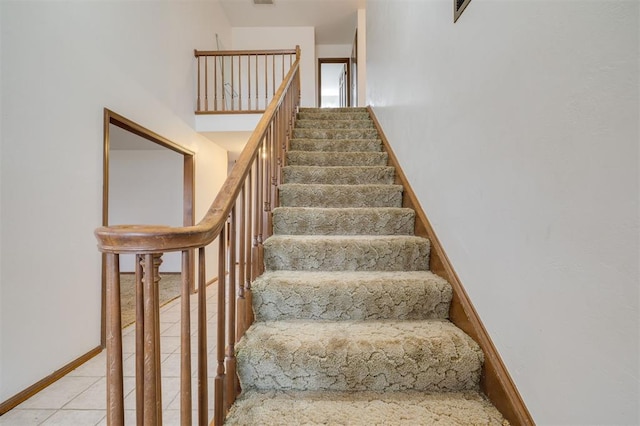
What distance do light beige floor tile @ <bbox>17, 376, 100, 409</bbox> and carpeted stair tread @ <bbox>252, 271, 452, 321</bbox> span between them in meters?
1.35

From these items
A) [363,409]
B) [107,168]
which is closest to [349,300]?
[363,409]

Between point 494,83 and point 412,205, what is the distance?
36.3 inches

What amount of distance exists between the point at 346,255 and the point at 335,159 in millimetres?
1176

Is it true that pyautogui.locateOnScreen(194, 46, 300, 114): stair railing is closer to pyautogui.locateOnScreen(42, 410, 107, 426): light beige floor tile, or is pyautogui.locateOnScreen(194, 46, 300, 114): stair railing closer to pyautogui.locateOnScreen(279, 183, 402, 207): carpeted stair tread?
pyautogui.locateOnScreen(279, 183, 402, 207): carpeted stair tread

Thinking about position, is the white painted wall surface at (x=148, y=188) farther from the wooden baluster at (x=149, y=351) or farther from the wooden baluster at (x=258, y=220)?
the wooden baluster at (x=149, y=351)

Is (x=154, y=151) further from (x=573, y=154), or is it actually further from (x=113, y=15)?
(x=573, y=154)

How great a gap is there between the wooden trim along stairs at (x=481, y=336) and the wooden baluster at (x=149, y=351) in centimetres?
100

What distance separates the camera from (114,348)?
62cm

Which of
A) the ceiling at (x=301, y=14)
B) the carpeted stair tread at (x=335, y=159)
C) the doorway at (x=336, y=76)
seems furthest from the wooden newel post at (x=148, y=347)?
the doorway at (x=336, y=76)

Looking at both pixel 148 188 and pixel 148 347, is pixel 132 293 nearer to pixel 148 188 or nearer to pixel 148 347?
pixel 148 188

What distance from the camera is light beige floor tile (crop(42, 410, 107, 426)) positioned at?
1452 millimetres

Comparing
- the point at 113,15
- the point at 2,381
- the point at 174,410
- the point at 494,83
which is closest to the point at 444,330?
the point at 494,83

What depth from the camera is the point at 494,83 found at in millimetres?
979

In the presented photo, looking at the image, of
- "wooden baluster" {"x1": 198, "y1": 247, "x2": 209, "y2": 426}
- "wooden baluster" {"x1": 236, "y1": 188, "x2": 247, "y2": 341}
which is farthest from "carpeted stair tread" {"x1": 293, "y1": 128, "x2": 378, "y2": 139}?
"wooden baluster" {"x1": 198, "y1": 247, "x2": 209, "y2": 426}
